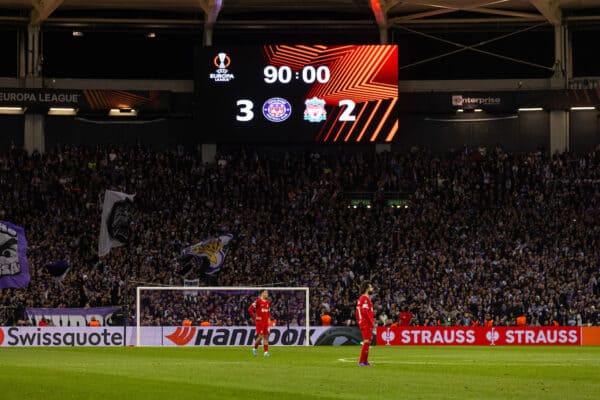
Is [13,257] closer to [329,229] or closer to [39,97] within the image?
[39,97]

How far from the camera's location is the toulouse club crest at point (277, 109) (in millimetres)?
59625

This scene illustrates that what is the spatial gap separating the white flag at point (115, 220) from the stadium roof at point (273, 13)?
1175 cm

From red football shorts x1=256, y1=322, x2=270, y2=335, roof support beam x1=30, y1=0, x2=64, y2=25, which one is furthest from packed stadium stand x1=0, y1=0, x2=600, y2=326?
red football shorts x1=256, y1=322, x2=270, y2=335

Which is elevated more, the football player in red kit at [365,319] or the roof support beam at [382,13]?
the roof support beam at [382,13]

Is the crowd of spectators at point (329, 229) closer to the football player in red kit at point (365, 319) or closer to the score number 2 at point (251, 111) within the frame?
the score number 2 at point (251, 111)

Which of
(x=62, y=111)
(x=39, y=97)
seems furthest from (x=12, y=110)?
(x=39, y=97)

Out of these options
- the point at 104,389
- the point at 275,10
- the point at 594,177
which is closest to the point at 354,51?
the point at 275,10

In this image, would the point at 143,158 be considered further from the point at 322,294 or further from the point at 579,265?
the point at 579,265

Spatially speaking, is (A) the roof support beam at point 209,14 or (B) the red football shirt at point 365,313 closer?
(B) the red football shirt at point 365,313

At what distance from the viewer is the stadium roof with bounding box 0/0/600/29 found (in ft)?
198

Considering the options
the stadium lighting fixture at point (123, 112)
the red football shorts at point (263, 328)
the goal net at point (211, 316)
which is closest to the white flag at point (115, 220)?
the goal net at point (211, 316)

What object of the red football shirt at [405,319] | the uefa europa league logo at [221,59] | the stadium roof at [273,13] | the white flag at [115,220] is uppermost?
the stadium roof at [273,13]

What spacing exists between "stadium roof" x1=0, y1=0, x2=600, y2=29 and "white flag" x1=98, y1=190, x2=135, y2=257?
38.5ft

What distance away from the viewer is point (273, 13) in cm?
6375
